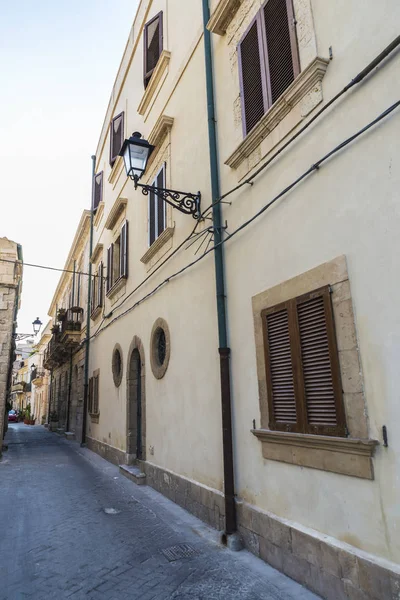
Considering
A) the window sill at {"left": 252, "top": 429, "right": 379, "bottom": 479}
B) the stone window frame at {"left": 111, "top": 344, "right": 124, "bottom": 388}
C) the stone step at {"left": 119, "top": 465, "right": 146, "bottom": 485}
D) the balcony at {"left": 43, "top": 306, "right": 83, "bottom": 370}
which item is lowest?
the stone step at {"left": 119, "top": 465, "right": 146, "bottom": 485}

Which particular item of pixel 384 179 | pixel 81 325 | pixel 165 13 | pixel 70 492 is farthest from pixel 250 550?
pixel 81 325

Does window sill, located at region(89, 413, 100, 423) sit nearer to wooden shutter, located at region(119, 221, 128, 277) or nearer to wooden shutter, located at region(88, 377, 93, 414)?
wooden shutter, located at region(88, 377, 93, 414)

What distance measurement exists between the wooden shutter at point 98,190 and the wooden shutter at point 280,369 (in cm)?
1228

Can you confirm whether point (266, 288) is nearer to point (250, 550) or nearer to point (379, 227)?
point (379, 227)

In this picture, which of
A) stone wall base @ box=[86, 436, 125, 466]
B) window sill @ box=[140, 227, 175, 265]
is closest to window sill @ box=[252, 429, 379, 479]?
window sill @ box=[140, 227, 175, 265]

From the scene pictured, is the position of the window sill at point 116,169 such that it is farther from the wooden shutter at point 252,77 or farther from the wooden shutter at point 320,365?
the wooden shutter at point 320,365

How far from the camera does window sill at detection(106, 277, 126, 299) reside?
35.3 ft

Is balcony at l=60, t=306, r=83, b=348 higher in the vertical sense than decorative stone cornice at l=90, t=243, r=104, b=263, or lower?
lower

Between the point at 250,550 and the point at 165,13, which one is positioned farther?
the point at 165,13

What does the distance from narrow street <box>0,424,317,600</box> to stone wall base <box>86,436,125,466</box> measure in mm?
1886

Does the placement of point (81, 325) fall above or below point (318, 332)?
above

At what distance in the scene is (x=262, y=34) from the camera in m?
5.03

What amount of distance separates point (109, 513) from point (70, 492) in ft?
5.84

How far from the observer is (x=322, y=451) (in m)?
3.60
